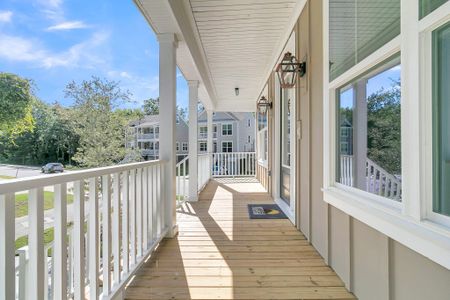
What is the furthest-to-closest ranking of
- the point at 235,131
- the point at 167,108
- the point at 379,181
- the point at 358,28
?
1. the point at 235,131
2. the point at 167,108
3. the point at 358,28
4. the point at 379,181

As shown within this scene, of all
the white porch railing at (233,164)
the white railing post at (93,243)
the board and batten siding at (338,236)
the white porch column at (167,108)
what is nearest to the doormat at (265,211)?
the board and batten siding at (338,236)

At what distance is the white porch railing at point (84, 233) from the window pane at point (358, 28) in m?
1.78

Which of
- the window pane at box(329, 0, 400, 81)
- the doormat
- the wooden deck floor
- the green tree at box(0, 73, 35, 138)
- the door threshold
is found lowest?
the wooden deck floor

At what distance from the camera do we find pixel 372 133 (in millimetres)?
1752

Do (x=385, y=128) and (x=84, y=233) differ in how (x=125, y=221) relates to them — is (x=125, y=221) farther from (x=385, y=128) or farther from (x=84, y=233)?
(x=385, y=128)

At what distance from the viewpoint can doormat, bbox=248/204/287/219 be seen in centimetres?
406

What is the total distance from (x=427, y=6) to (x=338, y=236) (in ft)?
5.28

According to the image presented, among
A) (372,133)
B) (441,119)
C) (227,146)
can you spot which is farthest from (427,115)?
(227,146)

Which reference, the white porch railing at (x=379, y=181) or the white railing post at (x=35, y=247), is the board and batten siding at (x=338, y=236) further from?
the white railing post at (x=35, y=247)

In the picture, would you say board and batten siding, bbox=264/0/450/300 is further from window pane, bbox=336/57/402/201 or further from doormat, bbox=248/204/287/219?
doormat, bbox=248/204/287/219

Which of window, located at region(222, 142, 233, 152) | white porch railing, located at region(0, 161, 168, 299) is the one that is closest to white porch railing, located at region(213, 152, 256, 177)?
white porch railing, located at region(0, 161, 168, 299)

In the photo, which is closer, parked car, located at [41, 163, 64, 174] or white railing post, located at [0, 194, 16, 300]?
white railing post, located at [0, 194, 16, 300]

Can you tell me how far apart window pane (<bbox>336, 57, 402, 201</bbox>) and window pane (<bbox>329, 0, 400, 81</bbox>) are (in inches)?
5.9

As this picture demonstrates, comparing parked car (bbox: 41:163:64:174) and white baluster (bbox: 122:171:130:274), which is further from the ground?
parked car (bbox: 41:163:64:174)
